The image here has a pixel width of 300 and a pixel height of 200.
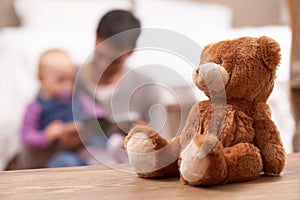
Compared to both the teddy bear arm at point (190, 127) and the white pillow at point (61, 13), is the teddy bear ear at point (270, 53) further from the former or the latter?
the white pillow at point (61, 13)

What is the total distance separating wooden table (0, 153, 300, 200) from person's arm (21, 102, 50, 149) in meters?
1.04

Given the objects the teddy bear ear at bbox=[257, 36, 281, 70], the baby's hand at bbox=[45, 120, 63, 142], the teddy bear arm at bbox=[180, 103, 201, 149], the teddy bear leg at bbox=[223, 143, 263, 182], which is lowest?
the baby's hand at bbox=[45, 120, 63, 142]

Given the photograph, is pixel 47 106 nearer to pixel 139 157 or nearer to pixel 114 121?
pixel 114 121

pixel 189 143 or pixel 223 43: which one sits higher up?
pixel 223 43

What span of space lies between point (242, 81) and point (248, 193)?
0.15 meters

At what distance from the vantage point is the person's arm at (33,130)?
184 centimetres

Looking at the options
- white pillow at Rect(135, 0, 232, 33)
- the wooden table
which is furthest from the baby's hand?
the wooden table

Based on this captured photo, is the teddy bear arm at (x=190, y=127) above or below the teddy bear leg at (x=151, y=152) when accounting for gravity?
above

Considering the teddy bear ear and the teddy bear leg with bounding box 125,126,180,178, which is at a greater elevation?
the teddy bear ear

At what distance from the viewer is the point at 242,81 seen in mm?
706

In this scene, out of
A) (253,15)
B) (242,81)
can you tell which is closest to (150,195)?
(242,81)

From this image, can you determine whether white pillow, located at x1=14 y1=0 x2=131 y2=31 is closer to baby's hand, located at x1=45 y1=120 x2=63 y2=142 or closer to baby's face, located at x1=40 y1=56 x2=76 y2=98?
baby's face, located at x1=40 y1=56 x2=76 y2=98

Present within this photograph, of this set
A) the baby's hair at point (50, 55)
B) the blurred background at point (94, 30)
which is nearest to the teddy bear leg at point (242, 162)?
the blurred background at point (94, 30)

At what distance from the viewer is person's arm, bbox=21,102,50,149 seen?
1.84 meters
